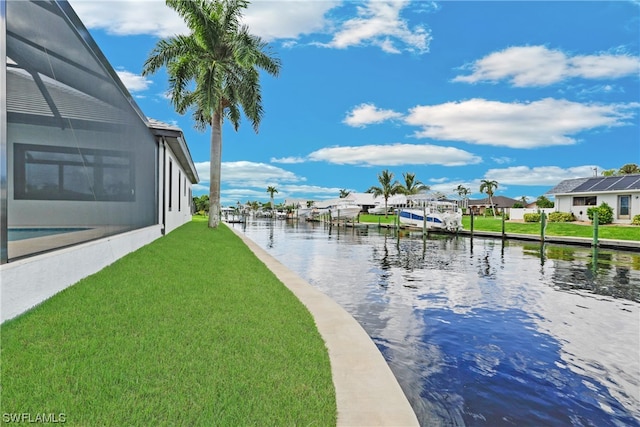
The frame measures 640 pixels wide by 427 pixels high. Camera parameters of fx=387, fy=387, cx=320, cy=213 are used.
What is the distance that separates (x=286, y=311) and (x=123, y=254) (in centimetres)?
625

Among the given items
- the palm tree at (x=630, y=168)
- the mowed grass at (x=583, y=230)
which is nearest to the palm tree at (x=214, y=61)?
the mowed grass at (x=583, y=230)

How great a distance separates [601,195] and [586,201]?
1.98 m

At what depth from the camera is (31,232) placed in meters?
5.55

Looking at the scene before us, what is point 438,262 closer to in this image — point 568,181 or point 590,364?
point 590,364

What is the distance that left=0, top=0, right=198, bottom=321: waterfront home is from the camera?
4.96 metres

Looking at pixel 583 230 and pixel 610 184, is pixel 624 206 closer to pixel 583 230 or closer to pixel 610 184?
pixel 610 184

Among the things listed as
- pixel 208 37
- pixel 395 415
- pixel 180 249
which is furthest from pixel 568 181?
pixel 395 415

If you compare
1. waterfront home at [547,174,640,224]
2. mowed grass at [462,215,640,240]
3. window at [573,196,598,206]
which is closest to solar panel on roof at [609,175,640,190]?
waterfront home at [547,174,640,224]

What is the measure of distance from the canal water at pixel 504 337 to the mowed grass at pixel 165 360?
159 cm

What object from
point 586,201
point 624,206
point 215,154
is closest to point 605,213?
point 624,206

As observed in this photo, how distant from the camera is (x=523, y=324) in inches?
309

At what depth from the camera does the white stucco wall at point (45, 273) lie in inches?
182

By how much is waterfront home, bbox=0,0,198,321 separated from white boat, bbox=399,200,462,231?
31.3 meters

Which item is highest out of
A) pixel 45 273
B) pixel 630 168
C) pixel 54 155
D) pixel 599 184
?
pixel 630 168
